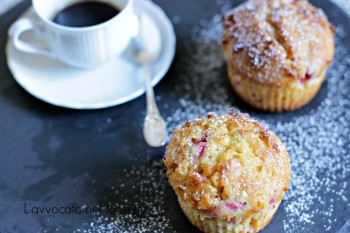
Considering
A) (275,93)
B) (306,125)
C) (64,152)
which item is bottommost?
(64,152)

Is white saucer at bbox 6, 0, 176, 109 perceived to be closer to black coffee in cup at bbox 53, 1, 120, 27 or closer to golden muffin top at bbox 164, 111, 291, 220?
black coffee in cup at bbox 53, 1, 120, 27

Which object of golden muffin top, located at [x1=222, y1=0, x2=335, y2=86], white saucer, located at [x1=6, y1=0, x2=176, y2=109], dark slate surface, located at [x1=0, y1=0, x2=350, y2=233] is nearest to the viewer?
dark slate surface, located at [x1=0, y1=0, x2=350, y2=233]

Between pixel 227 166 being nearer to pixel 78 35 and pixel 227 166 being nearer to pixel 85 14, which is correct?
pixel 78 35

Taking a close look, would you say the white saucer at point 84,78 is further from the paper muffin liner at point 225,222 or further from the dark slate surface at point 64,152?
the paper muffin liner at point 225,222

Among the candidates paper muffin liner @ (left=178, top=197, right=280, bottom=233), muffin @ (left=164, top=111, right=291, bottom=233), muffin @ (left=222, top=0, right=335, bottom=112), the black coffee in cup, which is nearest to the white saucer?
the black coffee in cup

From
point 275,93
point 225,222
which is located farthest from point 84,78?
point 225,222

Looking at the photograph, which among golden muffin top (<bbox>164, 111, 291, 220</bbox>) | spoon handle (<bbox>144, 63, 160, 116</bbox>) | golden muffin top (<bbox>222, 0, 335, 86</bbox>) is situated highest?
golden muffin top (<bbox>222, 0, 335, 86</bbox>)
